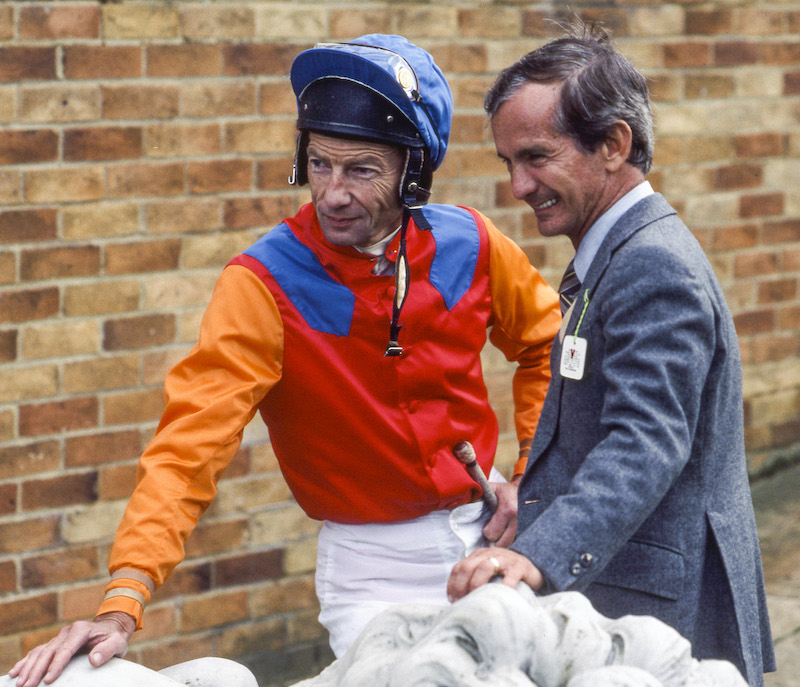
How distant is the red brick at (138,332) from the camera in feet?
11.9

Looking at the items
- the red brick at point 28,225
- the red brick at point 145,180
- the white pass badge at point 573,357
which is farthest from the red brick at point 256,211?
the white pass badge at point 573,357

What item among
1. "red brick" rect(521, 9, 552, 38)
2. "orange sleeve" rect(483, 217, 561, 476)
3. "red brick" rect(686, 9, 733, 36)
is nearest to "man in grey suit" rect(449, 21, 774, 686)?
"orange sleeve" rect(483, 217, 561, 476)

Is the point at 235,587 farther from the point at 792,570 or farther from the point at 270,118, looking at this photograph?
the point at 792,570

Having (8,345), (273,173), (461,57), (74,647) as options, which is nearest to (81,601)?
(8,345)

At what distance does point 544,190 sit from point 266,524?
6.94ft

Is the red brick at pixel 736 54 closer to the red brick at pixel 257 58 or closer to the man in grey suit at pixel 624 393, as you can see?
the red brick at pixel 257 58

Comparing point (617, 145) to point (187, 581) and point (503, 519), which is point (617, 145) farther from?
point (187, 581)

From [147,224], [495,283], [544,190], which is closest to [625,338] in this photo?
[544,190]

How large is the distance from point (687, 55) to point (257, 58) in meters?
2.07

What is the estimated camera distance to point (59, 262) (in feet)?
11.5

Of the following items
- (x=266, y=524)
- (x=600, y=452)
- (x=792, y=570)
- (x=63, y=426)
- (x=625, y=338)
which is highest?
(x=625, y=338)

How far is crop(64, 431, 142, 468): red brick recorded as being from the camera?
3.60 m

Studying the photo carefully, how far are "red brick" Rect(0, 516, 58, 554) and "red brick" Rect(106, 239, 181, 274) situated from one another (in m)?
0.80

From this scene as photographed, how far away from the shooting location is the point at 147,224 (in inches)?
144
